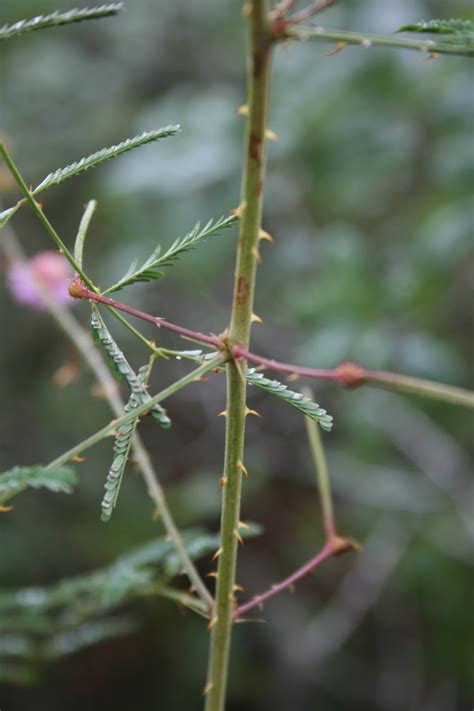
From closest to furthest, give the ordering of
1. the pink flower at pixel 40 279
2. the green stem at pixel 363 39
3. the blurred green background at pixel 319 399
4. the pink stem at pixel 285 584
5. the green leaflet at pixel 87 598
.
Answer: the green stem at pixel 363 39 → the pink stem at pixel 285 584 → the green leaflet at pixel 87 598 → the pink flower at pixel 40 279 → the blurred green background at pixel 319 399

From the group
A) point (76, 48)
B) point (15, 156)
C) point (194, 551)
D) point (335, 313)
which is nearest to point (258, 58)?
point (194, 551)

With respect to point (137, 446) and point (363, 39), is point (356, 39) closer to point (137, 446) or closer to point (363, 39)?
point (363, 39)

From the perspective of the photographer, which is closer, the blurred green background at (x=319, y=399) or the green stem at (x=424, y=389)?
the green stem at (x=424, y=389)

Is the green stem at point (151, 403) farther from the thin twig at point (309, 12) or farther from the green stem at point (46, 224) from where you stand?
the thin twig at point (309, 12)

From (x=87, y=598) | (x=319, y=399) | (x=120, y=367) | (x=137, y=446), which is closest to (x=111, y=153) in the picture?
(x=120, y=367)

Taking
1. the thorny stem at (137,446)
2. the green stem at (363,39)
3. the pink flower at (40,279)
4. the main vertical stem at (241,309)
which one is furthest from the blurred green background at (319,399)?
the green stem at (363,39)

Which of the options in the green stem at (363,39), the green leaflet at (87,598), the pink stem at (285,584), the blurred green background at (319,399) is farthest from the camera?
the blurred green background at (319,399)

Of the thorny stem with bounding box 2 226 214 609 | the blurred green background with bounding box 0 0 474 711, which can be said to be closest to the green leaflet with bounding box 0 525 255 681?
the thorny stem with bounding box 2 226 214 609
